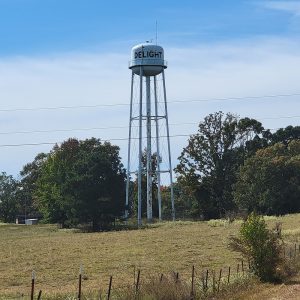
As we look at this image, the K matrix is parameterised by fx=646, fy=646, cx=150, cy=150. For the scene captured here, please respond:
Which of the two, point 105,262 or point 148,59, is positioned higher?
point 148,59

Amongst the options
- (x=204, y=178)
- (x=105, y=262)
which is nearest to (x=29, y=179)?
(x=204, y=178)

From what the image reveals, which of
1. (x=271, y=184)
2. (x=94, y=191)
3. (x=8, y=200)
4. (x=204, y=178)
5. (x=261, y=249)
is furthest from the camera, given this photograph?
(x=8, y=200)

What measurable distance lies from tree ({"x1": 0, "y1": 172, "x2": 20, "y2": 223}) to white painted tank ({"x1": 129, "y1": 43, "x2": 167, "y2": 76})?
63.7 metres

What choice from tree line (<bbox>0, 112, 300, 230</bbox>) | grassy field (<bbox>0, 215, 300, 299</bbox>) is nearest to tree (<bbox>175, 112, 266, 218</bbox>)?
tree line (<bbox>0, 112, 300, 230</bbox>)

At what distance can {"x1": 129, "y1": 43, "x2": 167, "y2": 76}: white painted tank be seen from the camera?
7262 cm

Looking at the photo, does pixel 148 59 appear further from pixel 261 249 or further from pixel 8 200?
pixel 8 200

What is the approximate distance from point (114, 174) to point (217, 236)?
2858 cm

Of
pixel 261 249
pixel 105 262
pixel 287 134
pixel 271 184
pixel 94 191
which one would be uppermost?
pixel 287 134

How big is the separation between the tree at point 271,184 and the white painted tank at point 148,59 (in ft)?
59.4

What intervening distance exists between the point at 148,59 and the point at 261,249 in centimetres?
5330

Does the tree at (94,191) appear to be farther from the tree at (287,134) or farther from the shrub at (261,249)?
the shrub at (261,249)

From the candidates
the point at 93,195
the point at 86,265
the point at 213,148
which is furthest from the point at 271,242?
the point at 213,148

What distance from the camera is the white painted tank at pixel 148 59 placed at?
7262 centimetres

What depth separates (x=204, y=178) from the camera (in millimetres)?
91625
